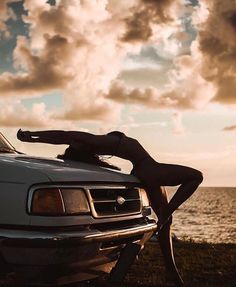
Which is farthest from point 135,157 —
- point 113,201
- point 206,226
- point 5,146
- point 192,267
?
point 206,226

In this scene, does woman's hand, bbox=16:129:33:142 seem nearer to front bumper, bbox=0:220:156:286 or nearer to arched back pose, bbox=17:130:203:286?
arched back pose, bbox=17:130:203:286

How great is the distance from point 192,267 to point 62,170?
3886mm

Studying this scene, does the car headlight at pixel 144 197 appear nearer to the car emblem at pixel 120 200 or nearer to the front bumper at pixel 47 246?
the car emblem at pixel 120 200

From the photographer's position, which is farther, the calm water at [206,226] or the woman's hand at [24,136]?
the calm water at [206,226]

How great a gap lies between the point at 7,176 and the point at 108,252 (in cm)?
111

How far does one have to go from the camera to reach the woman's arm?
16.1 ft

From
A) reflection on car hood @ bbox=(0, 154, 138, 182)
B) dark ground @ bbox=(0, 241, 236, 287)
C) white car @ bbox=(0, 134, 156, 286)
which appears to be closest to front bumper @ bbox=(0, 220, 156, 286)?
white car @ bbox=(0, 134, 156, 286)

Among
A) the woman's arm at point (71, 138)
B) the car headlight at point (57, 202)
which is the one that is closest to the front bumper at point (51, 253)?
the car headlight at point (57, 202)

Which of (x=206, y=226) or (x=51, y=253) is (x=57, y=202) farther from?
(x=206, y=226)

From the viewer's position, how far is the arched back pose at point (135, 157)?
495 centimetres

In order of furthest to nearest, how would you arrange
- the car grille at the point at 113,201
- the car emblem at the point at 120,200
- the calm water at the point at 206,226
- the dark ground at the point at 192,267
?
the calm water at the point at 206,226, the dark ground at the point at 192,267, the car emblem at the point at 120,200, the car grille at the point at 113,201

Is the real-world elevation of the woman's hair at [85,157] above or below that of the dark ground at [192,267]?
above

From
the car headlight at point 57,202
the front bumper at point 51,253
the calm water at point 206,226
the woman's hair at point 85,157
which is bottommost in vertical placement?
the calm water at point 206,226

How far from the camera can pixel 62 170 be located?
4.05m
